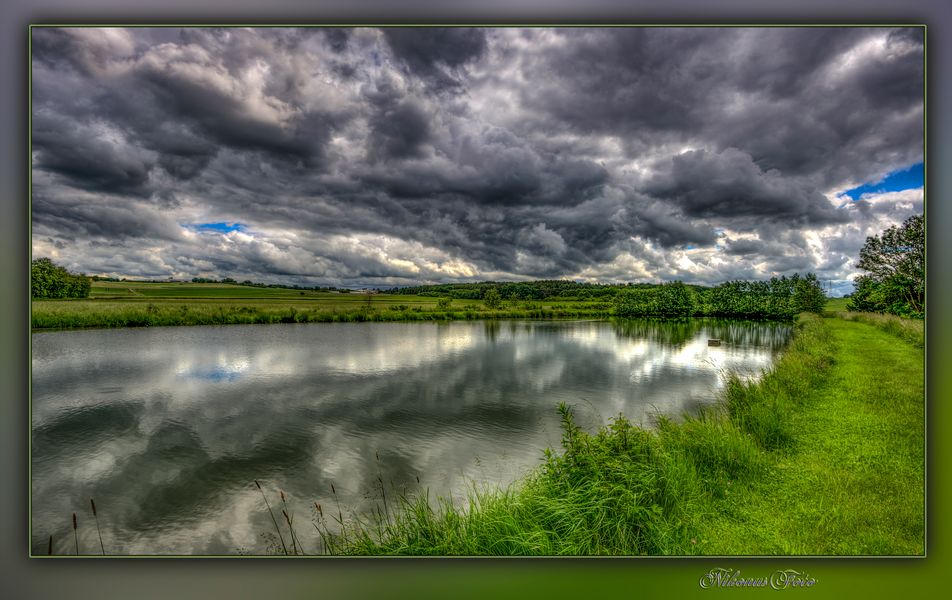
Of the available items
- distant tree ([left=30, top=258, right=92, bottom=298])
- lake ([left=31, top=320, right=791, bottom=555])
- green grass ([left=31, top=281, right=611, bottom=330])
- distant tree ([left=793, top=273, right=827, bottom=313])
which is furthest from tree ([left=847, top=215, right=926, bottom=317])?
distant tree ([left=30, top=258, right=92, bottom=298])

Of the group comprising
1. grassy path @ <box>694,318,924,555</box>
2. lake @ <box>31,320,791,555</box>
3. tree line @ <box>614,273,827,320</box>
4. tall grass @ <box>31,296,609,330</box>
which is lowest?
lake @ <box>31,320,791,555</box>

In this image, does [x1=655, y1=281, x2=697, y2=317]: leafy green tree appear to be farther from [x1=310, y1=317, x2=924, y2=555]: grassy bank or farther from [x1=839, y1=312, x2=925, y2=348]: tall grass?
[x1=310, y1=317, x2=924, y2=555]: grassy bank

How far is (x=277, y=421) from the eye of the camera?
645cm

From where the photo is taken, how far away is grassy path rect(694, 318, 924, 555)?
9.07ft

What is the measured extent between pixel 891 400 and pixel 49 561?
9462mm

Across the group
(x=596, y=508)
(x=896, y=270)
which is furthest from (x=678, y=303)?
(x=596, y=508)

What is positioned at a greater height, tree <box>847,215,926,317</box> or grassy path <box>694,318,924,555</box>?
tree <box>847,215,926,317</box>

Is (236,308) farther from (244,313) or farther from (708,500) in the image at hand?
(708,500)

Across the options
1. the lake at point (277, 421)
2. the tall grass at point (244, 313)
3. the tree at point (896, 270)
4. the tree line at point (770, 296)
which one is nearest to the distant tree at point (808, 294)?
the tree line at point (770, 296)

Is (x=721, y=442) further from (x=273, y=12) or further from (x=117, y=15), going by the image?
(x=117, y=15)

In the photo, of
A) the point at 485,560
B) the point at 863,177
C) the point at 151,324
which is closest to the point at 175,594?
the point at 485,560

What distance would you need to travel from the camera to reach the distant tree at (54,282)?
3.28m

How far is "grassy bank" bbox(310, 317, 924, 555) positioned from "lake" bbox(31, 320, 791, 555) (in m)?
1.26

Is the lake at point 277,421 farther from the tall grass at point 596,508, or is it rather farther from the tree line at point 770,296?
the tree line at point 770,296
